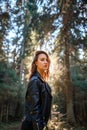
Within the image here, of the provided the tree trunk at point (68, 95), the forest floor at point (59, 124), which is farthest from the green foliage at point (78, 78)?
the forest floor at point (59, 124)

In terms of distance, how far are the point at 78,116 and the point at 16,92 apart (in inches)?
220


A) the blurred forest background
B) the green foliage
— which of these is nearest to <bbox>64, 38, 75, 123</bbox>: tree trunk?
the blurred forest background

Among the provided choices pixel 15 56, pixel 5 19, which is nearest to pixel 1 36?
pixel 5 19

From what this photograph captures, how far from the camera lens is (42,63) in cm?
312

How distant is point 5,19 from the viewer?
14742mm

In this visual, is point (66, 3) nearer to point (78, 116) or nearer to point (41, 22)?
point (41, 22)

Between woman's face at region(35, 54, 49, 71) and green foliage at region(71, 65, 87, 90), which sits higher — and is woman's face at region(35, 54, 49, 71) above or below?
below

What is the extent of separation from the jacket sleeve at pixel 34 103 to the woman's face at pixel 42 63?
31cm

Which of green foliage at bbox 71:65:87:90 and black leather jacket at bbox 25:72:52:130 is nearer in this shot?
black leather jacket at bbox 25:72:52:130

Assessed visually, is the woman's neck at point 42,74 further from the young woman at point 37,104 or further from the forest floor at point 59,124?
the forest floor at point 59,124

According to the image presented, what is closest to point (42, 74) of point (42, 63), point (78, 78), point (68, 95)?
point (42, 63)

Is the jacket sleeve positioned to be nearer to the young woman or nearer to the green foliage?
the young woman

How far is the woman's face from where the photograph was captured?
10.2 ft

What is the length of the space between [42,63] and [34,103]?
1.86ft
